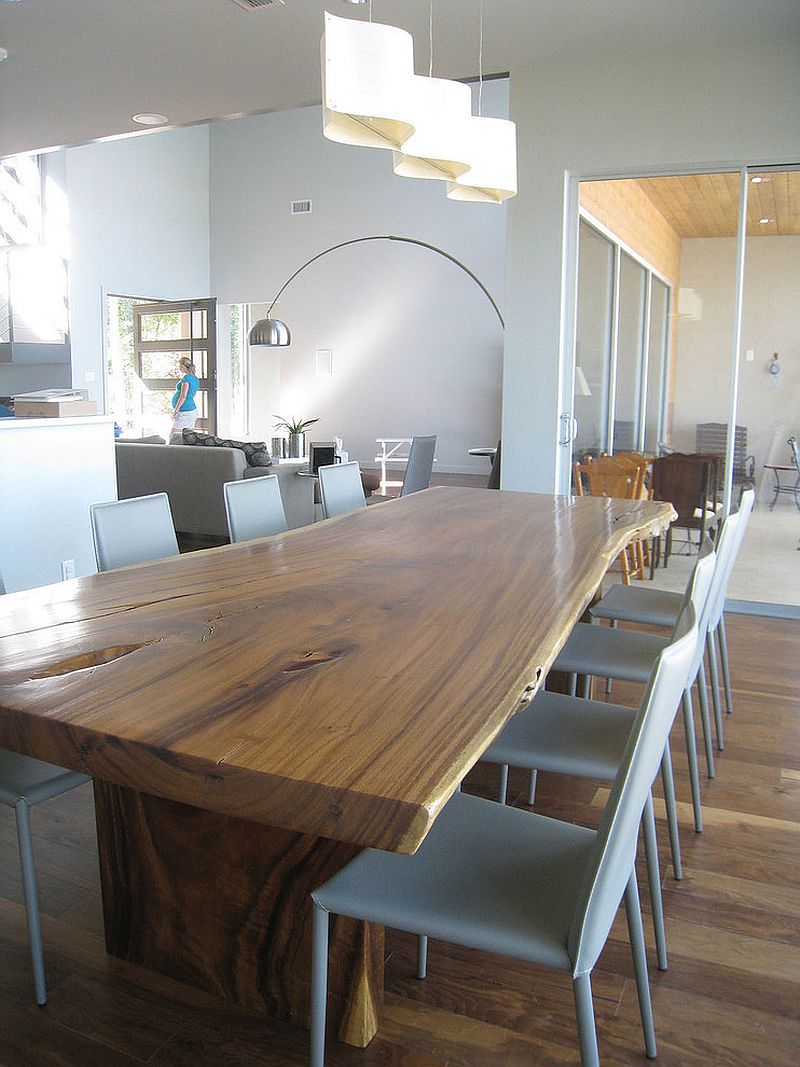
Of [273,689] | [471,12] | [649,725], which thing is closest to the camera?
[649,725]

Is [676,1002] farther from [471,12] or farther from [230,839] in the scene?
[471,12]

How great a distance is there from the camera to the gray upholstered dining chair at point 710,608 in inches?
106

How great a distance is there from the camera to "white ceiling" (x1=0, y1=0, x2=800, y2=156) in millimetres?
4227

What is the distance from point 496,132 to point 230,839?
2.31 metres

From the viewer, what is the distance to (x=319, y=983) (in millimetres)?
1418

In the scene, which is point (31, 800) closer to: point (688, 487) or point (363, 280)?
point (688, 487)

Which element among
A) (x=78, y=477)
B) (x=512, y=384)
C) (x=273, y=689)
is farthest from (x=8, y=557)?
(x=273, y=689)

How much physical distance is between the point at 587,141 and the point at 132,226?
8408mm

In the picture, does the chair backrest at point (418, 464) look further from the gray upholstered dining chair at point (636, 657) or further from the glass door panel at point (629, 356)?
the gray upholstered dining chair at point (636, 657)

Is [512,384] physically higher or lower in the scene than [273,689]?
higher

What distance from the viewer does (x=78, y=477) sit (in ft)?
15.7

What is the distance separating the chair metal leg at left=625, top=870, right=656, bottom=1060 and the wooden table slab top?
45cm

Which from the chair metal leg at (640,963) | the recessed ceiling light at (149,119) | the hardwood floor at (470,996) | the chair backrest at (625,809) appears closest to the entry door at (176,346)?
the recessed ceiling light at (149,119)

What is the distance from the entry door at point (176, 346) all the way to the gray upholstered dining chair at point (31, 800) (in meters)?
10.9
